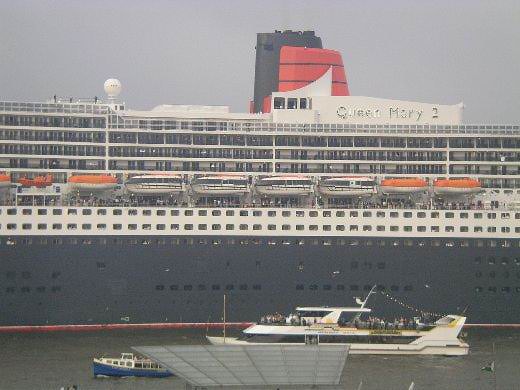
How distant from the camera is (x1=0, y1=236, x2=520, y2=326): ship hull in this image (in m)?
64.8

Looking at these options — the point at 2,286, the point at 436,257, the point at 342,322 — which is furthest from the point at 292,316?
the point at 2,286

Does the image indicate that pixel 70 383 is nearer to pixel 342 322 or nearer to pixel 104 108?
pixel 342 322

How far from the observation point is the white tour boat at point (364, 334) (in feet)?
204

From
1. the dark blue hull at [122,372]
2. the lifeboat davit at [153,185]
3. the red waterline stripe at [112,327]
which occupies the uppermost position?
the lifeboat davit at [153,185]

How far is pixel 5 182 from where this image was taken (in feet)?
218

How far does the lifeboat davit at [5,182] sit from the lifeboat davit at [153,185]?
4.87 meters

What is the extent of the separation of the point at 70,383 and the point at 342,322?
44.1ft

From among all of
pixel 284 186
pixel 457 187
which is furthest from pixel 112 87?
pixel 457 187

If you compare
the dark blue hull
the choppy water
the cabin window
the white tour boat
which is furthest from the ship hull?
the dark blue hull

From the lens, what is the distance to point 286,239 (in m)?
66.5

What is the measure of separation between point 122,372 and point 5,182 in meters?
13.0

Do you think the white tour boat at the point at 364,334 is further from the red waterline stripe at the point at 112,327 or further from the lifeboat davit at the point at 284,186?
the lifeboat davit at the point at 284,186

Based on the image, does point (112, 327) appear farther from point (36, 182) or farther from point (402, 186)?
point (402, 186)

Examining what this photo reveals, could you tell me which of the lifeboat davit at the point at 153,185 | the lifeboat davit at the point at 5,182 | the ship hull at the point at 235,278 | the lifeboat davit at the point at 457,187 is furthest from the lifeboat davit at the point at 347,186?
the lifeboat davit at the point at 5,182
